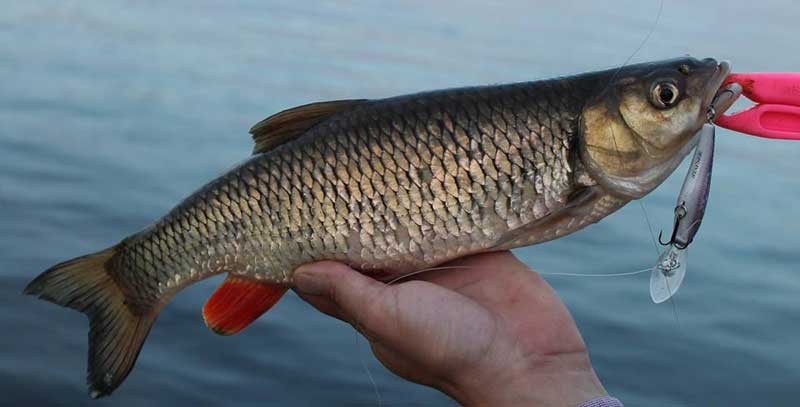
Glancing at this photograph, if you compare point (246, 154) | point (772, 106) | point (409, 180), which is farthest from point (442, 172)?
point (246, 154)

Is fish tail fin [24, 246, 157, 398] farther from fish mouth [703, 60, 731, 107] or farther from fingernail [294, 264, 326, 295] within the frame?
fish mouth [703, 60, 731, 107]

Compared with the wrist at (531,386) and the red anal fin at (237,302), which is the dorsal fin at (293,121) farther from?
the wrist at (531,386)

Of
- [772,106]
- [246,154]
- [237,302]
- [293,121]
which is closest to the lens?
[772,106]

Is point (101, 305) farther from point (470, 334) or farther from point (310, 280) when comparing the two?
point (470, 334)

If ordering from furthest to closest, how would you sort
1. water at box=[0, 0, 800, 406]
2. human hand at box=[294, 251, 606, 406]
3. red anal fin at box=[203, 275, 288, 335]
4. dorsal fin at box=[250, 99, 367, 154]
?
water at box=[0, 0, 800, 406] < red anal fin at box=[203, 275, 288, 335] < dorsal fin at box=[250, 99, 367, 154] < human hand at box=[294, 251, 606, 406]

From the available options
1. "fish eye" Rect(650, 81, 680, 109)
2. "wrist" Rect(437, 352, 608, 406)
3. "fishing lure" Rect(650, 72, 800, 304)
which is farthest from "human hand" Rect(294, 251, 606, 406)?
"fish eye" Rect(650, 81, 680, 109)

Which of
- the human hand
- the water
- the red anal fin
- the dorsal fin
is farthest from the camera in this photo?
the water

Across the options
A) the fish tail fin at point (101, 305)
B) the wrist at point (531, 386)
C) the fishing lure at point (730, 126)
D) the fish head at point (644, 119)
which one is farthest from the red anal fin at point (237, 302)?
the fishing lure at point (730, 126)
